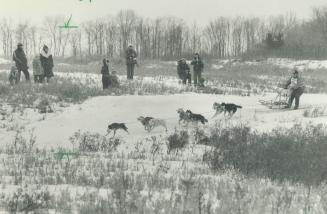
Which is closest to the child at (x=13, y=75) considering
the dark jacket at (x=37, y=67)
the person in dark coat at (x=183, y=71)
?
the dark jacket at (x=37, y=67)

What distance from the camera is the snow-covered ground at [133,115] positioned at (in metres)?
16.2

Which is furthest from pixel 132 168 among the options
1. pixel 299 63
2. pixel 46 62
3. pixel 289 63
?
pixel 289 63

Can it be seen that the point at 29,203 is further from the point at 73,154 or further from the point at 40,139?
the point at 40,139

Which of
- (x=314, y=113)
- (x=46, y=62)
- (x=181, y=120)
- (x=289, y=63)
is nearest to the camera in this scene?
(x=181, y=120)

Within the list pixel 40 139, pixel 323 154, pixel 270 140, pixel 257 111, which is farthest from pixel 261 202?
pixel 257 111

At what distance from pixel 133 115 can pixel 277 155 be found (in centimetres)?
905

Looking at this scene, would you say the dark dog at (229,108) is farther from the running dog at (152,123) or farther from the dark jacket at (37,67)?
the dark jacket at (37,67)

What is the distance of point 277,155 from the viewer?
34.1 feet

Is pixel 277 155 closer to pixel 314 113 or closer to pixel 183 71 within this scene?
pixel 314 113

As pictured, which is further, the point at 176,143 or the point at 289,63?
the point at 289,63

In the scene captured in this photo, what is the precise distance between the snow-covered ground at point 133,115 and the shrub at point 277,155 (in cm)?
238

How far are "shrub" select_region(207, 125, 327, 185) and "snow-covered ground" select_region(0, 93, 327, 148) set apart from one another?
2377 millimetres

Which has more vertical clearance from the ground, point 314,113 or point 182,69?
point 182,69

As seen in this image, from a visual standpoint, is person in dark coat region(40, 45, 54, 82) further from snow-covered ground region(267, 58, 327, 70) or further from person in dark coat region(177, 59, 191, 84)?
snow-covered ground region(267, 58, 327, 70)
